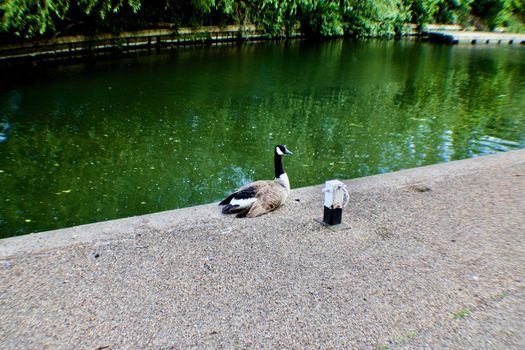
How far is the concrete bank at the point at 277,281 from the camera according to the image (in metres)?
3.61

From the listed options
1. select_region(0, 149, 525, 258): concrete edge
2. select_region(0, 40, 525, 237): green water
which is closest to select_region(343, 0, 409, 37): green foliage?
select_region(0, 40, 525, 237): green water

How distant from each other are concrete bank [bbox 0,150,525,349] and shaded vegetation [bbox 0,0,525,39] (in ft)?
43.9

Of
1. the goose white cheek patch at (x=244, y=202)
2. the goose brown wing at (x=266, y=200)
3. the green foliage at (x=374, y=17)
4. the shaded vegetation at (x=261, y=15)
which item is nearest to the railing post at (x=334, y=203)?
the goose brown wing at (x=266, y=200)

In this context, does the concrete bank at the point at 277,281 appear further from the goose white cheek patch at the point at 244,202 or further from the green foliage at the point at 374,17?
the green foliage at the point at 374,17

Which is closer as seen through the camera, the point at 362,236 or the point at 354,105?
the point at 362,236

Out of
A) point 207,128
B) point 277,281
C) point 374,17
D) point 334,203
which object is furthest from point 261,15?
point 277,281

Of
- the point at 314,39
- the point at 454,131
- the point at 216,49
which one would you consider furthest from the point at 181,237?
the point at 314,39

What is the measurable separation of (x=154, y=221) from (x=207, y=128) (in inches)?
240

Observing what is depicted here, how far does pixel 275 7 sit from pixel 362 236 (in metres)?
22.3

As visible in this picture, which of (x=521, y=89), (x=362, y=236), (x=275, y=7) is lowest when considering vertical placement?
(x=521, y=89)

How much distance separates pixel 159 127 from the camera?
1109cm

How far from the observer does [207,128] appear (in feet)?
36.6

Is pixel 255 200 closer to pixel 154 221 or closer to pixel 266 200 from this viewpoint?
pixel 266 200

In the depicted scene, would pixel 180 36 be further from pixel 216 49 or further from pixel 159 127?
pixel 159 127
